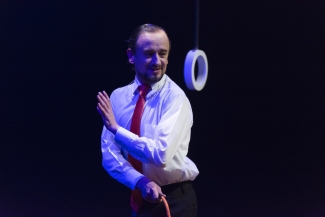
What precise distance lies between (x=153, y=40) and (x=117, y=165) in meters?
0.52

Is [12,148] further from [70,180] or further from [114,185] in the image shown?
[114,185]

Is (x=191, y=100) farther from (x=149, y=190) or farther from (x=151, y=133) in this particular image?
(x=149, y=190)

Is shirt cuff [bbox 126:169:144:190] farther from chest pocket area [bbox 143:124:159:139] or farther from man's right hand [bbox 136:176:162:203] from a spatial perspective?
chest pocket area [bbox 143:124:159:139]

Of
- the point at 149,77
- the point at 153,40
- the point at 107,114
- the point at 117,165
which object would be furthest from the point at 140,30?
the point at 117,165

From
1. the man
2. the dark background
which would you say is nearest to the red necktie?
the man

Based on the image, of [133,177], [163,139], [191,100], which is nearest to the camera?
[163,139]

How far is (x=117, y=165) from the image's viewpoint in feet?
6.02

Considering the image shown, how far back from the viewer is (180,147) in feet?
5.92

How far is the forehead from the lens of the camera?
5.85 ft

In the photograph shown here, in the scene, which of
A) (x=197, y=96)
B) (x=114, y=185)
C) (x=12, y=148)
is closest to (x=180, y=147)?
(x=197, y=96)

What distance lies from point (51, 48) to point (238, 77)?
1333mm

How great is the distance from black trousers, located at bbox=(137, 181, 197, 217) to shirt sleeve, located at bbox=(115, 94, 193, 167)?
0.58 ft

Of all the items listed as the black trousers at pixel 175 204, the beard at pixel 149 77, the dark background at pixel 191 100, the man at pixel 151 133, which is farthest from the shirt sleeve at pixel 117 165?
the dark background at pixel 191 100

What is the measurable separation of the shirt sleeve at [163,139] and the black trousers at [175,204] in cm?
A: 18
